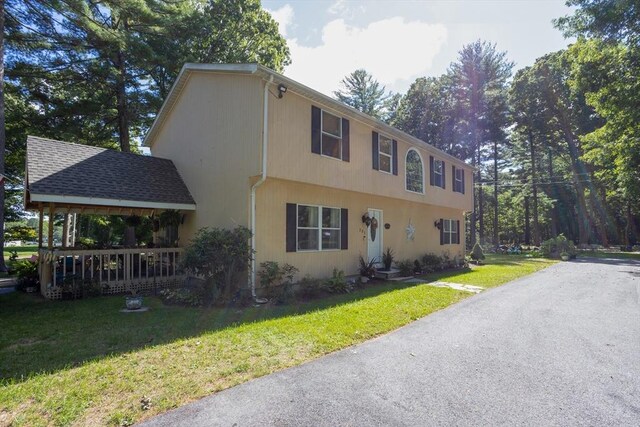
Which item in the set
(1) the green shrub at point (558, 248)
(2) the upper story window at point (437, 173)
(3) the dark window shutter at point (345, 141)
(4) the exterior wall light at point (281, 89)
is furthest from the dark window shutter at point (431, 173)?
(1) the green shrub at point (558, 248)

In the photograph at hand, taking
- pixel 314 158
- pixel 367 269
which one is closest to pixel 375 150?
pixel 314 158

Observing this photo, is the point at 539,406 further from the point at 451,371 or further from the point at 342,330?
the point at 342,330

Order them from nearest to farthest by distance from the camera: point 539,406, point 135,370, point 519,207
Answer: point 539,406, point 135,370, point 519,207

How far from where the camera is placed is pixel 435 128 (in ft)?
102

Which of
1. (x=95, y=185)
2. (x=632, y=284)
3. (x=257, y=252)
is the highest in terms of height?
(x=95, y=185)

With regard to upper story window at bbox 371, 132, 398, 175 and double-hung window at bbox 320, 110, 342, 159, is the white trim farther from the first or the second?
upper story window at bbox 371, 132, 398, 175

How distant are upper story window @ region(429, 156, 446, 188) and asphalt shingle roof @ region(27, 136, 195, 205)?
9499mm

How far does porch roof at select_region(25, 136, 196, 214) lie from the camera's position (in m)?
7.59

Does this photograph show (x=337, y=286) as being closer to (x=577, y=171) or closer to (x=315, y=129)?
(x=315, y=129)

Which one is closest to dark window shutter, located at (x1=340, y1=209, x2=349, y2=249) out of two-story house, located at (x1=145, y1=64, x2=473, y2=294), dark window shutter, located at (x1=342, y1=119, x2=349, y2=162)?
two-story house, located at (x1=145, y1=64, x2=473, y2=294)

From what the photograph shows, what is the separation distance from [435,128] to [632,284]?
22.9 m

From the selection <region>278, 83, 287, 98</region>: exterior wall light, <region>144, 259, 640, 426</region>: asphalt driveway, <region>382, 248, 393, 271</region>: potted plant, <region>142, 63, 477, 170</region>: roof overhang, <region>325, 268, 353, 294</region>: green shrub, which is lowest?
<region>144, 259, 640, 426</region>: asphalt driveway

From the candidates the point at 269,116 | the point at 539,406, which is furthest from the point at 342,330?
the point at 269,116

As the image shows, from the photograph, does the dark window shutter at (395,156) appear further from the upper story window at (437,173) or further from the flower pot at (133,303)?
the flower pot at (133,303)
